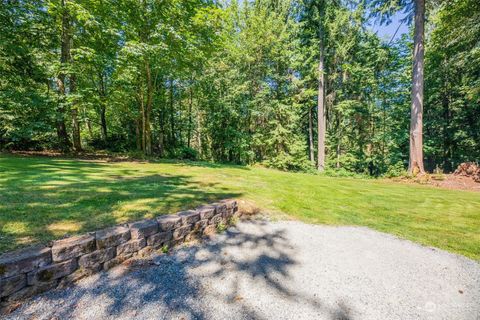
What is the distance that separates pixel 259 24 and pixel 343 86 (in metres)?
7.76

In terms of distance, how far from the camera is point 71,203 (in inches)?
128

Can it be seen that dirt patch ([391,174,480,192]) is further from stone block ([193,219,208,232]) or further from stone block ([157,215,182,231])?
stone block ([157,215,182,231])

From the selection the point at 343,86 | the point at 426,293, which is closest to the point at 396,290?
the point at 426,293

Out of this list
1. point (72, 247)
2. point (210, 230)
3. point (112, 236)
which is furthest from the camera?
point (210, 230)

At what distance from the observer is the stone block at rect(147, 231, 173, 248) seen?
268 centimetres

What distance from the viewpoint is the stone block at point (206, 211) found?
3.38m

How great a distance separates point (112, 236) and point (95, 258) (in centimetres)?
23

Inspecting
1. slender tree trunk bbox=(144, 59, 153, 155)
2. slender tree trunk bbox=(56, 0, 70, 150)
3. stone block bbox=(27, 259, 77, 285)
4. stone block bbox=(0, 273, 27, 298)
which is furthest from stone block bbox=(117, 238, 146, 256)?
slender tree trunk bbox=(56, 0, 70, 150)

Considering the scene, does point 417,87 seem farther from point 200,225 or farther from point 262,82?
point 200,225

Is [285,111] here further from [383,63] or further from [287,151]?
[383,63]

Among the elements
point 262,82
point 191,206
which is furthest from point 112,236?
point 262,82

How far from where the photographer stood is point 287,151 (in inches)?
622

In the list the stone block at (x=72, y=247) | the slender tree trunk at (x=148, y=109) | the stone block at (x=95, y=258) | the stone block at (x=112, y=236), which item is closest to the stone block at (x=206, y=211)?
the stone block at (x=112, y=236)

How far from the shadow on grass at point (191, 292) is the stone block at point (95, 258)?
13cm
